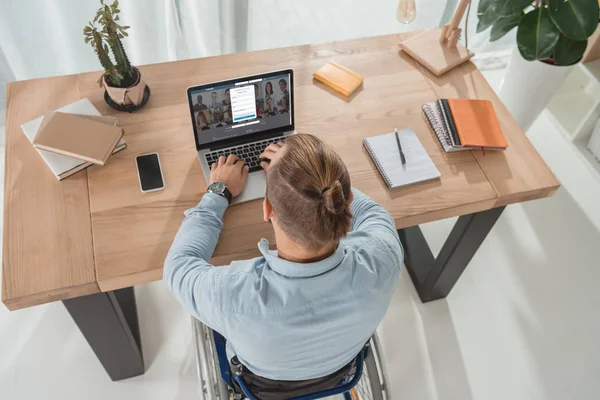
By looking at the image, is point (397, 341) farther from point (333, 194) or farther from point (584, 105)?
point (584, 105)

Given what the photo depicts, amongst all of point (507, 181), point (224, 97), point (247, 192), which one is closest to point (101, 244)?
point (247, 192)

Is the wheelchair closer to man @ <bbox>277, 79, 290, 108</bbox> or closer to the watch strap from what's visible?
the watch strap

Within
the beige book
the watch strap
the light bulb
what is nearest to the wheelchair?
the watch strap

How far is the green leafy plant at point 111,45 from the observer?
1.46 m

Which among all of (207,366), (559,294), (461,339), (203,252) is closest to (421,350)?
(461,339)

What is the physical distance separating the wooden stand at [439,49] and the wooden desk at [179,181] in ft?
0.11

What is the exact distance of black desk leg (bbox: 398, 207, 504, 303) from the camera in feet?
5.69

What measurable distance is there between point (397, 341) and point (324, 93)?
1.00m

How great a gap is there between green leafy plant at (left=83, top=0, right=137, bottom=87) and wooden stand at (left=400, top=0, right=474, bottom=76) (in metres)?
0.93

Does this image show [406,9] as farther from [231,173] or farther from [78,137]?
[78,137]

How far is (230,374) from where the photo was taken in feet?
4.43

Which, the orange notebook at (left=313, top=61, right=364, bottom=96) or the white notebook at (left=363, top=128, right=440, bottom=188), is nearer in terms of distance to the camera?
the white notebook at (left=363, top=128, right=440, bottom=188)

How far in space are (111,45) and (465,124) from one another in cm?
107

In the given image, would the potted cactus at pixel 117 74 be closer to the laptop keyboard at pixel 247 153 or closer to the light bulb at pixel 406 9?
the laptop keyboard at pixel 247 153
